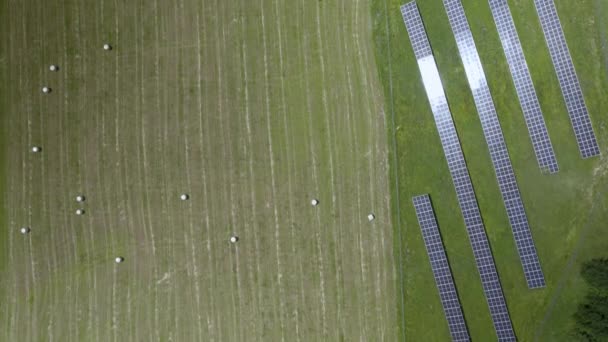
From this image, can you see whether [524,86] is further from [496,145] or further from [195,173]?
[195,173]

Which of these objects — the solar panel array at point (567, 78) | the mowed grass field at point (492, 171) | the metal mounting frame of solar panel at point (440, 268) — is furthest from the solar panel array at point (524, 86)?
the metal mounting frame of solar panel at point (440, 268)

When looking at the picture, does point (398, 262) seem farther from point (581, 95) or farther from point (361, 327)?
point (581, 95)

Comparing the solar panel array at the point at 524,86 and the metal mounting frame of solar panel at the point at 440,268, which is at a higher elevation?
the solar panel array at the point at 524,86

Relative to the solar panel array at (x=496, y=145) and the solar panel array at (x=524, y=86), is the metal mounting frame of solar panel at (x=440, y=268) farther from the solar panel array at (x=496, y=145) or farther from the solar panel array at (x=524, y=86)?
the solar panel array at (x=524, y=86)

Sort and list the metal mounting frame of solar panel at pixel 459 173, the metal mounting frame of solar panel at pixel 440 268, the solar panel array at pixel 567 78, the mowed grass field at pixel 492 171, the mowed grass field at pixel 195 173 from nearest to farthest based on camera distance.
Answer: the solar panel array at pixel 567 78 < the mowed grass field at pixel 492 171 < the metal mounting frame of solar panel at pixel 459 173 < the metal mounting frame of solar panel at pixel 440 268 < the mowed grass field at pixel 195 173

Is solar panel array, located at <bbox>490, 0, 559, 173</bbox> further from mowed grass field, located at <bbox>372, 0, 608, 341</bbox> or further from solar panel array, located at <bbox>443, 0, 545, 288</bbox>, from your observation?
solar panel array, located at <bbox>443, 0, 545, 288</bbox>

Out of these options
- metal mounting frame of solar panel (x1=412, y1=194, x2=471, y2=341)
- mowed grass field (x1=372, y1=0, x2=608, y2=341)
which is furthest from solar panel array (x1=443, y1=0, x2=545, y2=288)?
metal mounting frame of solar panel (x1=412, y1=194, x2=471, y2=341)

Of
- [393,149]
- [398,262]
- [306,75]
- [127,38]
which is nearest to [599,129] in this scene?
[393,149]
